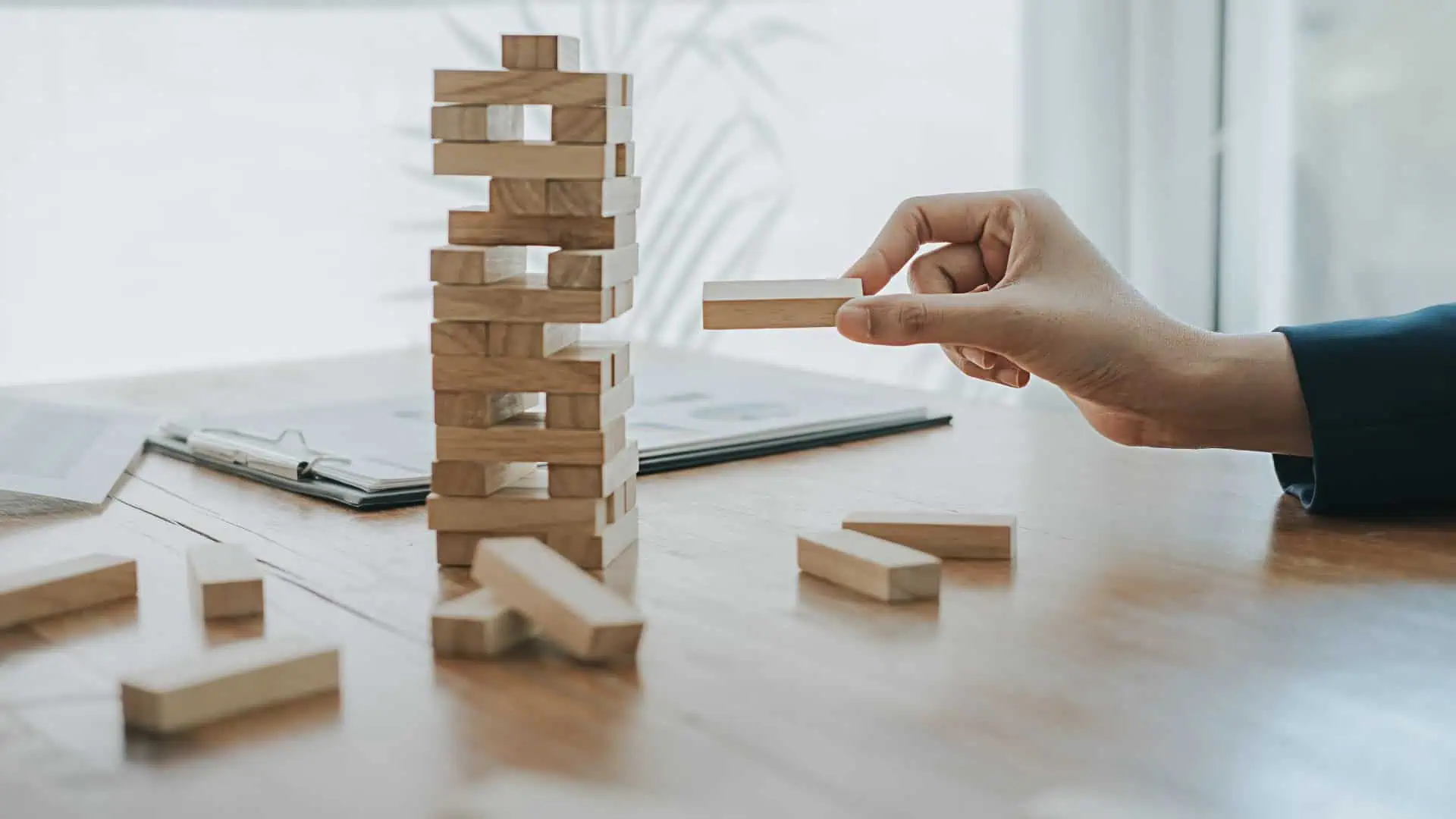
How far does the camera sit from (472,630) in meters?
0.80

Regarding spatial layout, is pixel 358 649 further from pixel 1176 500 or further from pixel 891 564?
pixel 1176 500

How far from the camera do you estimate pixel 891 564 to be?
90cm

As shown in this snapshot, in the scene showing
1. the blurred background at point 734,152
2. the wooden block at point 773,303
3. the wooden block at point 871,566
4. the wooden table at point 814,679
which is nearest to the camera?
the wooden table at point 814,679

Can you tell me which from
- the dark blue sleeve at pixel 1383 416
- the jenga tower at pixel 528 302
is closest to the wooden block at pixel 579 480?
the jenga tower at pixel 528 302

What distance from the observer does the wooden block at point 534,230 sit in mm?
964

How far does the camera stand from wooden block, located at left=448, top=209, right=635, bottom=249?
964 millimetres

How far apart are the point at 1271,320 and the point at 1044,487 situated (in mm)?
1545

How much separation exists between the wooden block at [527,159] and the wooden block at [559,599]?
0.80 feet

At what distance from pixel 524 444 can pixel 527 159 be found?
0.19 meters

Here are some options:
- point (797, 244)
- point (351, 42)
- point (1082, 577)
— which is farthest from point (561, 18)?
point (1082, 577)

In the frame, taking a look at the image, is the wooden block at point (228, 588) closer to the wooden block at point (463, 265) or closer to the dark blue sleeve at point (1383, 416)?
the wooden block at point (463, 265)

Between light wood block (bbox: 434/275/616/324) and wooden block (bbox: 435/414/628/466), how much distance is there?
74 mm

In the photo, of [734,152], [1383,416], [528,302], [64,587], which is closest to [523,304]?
[528,302]

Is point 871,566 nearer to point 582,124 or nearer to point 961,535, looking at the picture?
point 961,535
